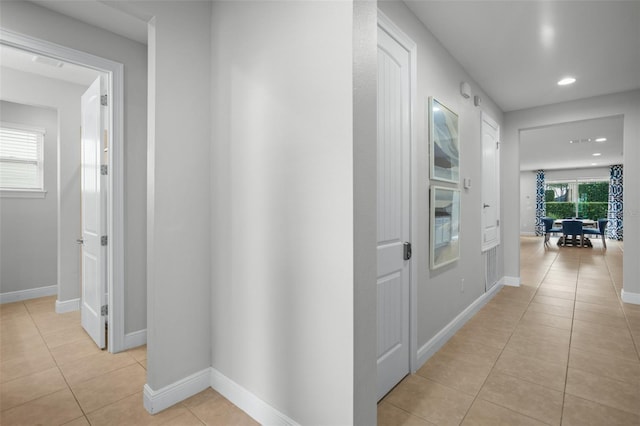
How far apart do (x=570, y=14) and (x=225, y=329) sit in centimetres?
348

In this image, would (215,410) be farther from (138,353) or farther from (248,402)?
(138,353)

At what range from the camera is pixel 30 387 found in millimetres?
2059

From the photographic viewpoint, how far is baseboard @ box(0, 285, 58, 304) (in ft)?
12.3

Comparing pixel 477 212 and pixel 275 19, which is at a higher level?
pixel 275 19

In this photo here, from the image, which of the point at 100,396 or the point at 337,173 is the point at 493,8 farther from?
the point at 100,396

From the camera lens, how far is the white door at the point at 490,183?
3795 millimetres

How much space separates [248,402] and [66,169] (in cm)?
356

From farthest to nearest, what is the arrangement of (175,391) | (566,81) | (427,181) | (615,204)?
(615,204) → (566,81) → (427,181) → (175,391)

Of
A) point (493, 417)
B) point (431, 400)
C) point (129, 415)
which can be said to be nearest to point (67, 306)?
point (129, 415)

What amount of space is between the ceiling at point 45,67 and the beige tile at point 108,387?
2734 millimetres

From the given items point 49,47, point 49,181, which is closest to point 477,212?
point 49,47

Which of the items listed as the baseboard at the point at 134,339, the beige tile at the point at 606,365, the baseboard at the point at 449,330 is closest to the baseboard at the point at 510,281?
the baseboard at the point at 449,330

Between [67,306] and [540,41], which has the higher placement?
[540,41]

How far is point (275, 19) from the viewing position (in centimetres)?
162
